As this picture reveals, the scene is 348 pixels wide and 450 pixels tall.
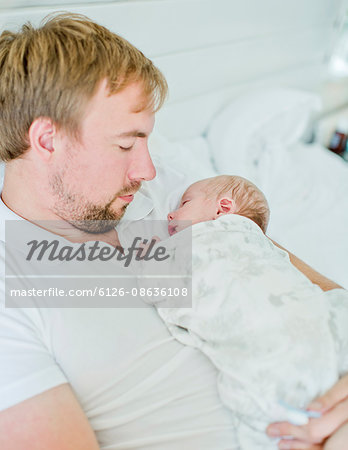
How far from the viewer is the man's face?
3.13ft

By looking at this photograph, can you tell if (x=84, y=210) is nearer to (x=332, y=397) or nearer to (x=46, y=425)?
(x=46, y=425)

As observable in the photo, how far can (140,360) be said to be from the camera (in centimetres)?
90

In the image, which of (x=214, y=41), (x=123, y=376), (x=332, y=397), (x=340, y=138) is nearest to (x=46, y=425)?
(x=123, y=376)

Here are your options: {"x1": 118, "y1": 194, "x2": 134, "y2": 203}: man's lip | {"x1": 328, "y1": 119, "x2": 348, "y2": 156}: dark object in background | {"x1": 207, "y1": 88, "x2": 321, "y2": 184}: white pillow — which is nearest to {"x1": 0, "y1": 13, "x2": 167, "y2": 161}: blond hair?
{"x1": 118, "y1": 194, "x2": 134, "y2": 203}: man's lip

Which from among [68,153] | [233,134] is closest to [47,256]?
[68,153]

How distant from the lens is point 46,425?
75 centimetres

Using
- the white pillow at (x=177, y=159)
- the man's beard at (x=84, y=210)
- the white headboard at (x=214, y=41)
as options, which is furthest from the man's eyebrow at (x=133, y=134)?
the white headboard at (x=214, y=41)

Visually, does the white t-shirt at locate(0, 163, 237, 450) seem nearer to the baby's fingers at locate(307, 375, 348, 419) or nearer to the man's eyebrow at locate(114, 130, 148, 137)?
the baby's fingers at locate(307, 375, 348, 419)

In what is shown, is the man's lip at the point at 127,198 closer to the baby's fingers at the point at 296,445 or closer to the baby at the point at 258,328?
the baby at the point at 258,328

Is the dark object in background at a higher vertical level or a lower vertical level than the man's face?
lower

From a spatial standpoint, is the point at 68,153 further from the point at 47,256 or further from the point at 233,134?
the point at 233,134

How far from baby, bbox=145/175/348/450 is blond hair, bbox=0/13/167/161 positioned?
0.41 m

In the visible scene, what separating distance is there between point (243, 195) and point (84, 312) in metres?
0.54

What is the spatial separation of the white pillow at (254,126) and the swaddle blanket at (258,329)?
865 mm
